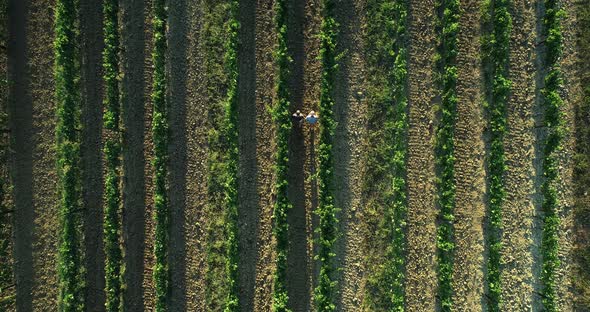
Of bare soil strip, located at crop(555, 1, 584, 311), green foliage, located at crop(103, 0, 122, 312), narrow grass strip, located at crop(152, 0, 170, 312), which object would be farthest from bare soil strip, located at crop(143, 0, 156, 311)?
bare soil strip, located at crop(555, 1, 584, 311)

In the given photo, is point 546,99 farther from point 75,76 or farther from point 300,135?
point 75,76

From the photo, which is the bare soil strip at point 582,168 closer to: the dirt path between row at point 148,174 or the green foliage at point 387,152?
the green foliage at point 387,152

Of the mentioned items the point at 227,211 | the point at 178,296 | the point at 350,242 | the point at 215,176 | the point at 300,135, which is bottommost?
the point at 178,296

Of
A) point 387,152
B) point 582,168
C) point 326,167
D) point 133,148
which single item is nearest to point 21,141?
point 133,148

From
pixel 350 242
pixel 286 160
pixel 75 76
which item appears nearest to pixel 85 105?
pixel 75 76

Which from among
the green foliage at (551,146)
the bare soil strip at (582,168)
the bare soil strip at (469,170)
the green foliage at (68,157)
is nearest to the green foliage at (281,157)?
the bare soil strip at (469,170)

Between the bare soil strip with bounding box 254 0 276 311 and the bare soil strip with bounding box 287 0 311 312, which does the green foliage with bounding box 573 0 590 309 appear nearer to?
the bare soil strip with bounding box 287 0 311 312
